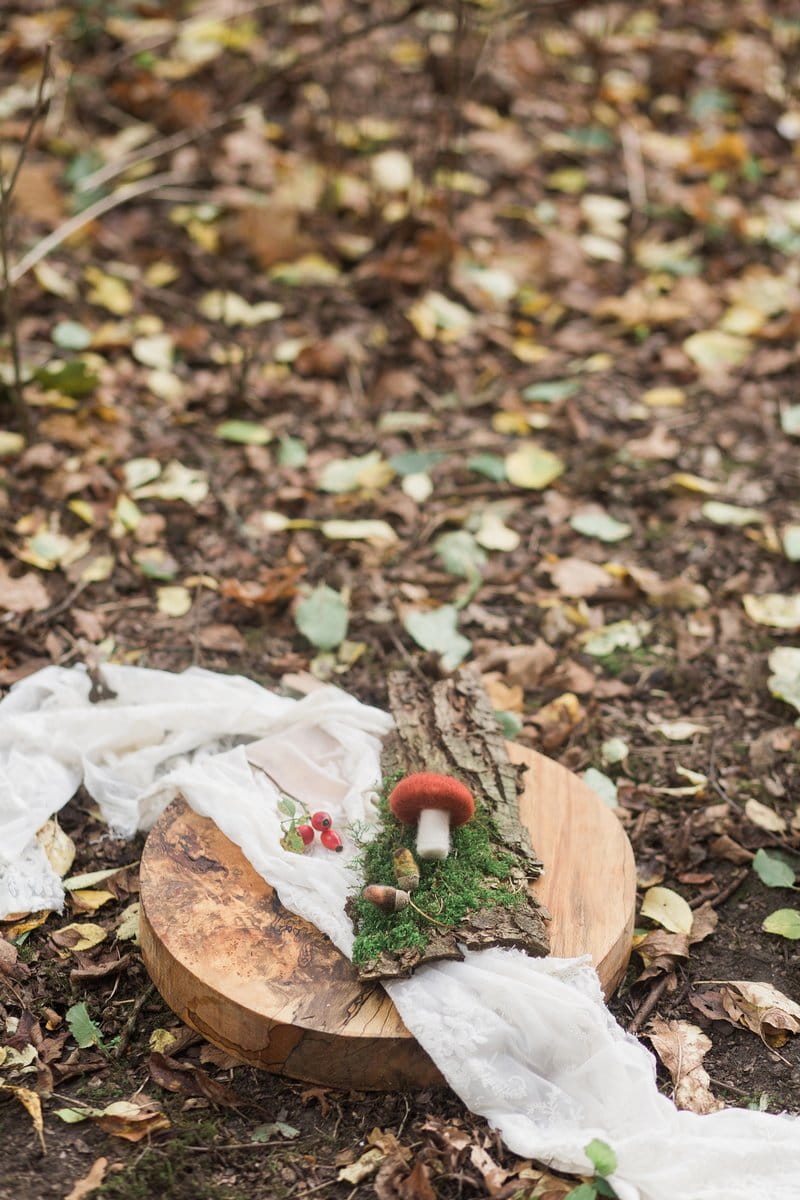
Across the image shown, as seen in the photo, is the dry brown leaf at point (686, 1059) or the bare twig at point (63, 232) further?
the bare twig at point (63, 232)

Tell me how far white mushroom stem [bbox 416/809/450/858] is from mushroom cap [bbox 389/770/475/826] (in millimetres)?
14

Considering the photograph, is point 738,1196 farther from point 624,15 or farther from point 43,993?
point 624,15

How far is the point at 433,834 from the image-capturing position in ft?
7.80

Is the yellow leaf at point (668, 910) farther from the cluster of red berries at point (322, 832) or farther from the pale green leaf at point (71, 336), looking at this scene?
the pale green leaf at point (71, 336)

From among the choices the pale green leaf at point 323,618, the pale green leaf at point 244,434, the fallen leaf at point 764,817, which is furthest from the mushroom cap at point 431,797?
the pale green leaf at point 244,434

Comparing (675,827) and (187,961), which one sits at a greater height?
(187,961)

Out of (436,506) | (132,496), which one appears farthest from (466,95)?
(132,496)

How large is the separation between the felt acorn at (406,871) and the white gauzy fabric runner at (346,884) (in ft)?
0.39

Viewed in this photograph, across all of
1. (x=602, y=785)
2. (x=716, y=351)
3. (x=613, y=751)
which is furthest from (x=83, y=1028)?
(x=716, y=351)

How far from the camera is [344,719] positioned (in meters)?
2.79

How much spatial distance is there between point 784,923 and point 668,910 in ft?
0.81

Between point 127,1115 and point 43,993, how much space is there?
387 millimetres

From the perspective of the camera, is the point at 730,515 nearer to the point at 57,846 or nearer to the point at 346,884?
the point at 346,884

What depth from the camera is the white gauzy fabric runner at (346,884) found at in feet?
6.82
